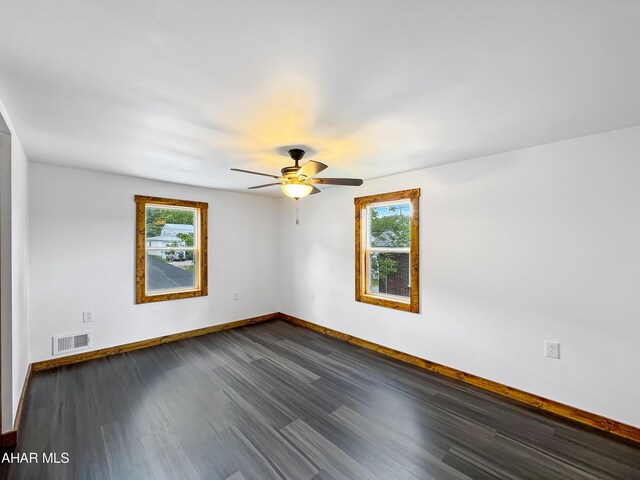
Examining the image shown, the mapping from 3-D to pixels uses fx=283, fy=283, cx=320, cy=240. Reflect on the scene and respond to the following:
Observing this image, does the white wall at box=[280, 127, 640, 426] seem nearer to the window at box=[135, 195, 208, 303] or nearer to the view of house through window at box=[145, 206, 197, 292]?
the window at box=[135, 195, 208, 303]

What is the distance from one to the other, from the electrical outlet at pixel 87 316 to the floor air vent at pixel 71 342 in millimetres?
158

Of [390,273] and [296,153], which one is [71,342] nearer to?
[296,153]

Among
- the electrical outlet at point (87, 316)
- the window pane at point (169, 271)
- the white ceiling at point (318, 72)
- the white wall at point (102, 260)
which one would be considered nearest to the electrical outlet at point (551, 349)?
the white ceiling at point (318, 72)

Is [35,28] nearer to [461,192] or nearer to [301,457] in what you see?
[301,457]

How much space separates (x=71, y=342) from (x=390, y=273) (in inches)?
164

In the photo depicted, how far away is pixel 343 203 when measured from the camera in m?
4.46

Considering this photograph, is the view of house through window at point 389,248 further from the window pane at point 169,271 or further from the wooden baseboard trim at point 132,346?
the window pane at point 169,271

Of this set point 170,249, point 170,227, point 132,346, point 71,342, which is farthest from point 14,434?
point 170,227

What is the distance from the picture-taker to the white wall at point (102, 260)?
3340 mm

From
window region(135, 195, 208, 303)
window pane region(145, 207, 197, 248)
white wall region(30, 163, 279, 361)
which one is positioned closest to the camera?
white wall region(30, 163, 279, 361)

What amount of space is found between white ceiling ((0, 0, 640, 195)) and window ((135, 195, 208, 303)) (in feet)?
5.40

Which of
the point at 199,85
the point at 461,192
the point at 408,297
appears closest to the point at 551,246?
the point at 461,192

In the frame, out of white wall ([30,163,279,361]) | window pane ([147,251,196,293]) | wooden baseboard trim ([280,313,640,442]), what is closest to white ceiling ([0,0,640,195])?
white wall ([30,163,279,361])

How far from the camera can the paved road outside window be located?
423 centimetres
